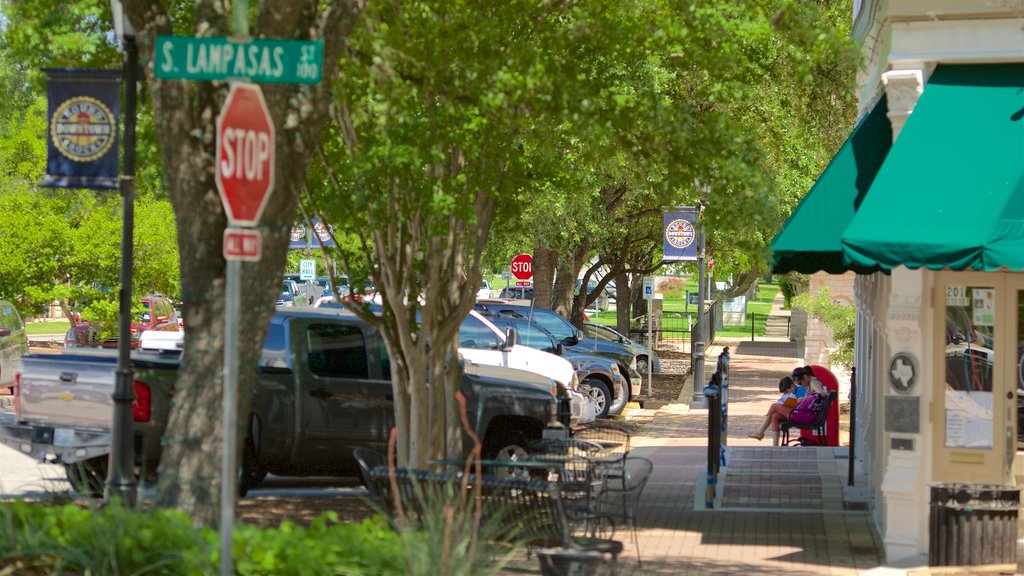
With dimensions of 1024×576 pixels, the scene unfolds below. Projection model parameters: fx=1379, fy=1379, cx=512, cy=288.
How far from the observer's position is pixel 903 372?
11477mm

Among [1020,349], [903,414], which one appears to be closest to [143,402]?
[903,414]

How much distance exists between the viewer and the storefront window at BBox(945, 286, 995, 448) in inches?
460

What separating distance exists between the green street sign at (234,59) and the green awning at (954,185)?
522cm

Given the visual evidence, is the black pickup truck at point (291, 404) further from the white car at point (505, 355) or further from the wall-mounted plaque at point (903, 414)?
the white car at point (505, 355)

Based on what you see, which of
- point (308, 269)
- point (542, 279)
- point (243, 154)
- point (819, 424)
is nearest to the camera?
point (243, 154)

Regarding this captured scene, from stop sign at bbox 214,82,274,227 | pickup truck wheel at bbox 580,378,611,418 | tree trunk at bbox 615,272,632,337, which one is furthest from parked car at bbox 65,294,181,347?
stop sign at bbox 214,82,274,227

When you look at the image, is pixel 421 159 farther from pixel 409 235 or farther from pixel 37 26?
pixel 37 26

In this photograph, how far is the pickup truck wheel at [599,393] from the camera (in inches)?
953

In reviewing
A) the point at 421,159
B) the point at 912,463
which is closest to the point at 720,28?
the point at 421,159

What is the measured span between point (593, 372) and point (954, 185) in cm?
1379

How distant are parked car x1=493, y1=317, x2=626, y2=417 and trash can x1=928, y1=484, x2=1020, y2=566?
1350cm

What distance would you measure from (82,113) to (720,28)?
17.0 ft

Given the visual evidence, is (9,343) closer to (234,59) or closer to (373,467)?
(373,467)

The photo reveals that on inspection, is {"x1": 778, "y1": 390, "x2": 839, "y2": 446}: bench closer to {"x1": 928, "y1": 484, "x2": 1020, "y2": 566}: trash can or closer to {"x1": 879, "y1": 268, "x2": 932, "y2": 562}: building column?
{"x1": 879, "y1": 268, "x2": 932, "y2": 562}: building column
